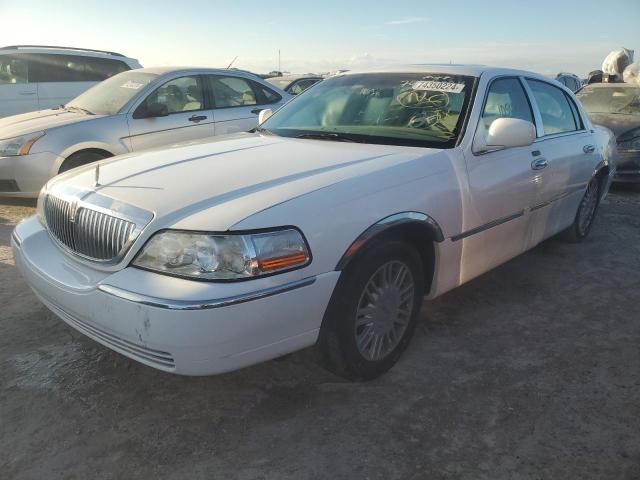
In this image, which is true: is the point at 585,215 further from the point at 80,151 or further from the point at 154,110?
the point at 80,151

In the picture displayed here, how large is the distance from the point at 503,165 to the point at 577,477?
180cm

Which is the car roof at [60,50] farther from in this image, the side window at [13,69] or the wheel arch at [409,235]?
the wheel arch at [409,235]

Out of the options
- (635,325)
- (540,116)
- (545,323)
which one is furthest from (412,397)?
(540,116)

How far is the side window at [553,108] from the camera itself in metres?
3.99

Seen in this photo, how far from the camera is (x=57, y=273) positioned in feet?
8.13

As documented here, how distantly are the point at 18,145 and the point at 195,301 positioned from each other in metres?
4.42

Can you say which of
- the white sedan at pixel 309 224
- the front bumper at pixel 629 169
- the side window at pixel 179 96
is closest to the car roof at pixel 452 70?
the white sedan at pixel 309 224

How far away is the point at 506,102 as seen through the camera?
3.60 metres

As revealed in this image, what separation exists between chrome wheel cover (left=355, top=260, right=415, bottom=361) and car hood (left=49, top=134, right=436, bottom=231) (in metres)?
0.53

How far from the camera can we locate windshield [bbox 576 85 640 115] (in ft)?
27.0

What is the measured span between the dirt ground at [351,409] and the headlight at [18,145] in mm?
2439

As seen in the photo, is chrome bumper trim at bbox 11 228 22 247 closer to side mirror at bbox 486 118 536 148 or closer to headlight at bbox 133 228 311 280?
headlight at bbox 133 228 311 280

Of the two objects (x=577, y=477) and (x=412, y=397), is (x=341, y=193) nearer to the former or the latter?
(x=412, y=397)

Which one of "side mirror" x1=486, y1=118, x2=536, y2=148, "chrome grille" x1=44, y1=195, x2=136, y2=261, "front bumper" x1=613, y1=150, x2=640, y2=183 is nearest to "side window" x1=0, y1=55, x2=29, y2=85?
"chrome grille" x1=44, y1=195, x2=136, y2=261
